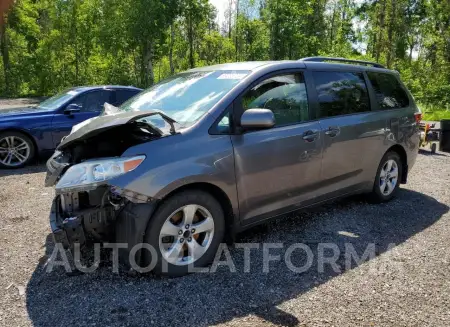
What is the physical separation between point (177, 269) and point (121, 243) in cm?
51

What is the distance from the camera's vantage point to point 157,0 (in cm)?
1827

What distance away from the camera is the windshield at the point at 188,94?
352cm

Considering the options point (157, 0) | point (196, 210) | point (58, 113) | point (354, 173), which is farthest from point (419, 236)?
point (157, 0)

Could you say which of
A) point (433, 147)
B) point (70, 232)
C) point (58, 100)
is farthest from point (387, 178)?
point (58, 100)

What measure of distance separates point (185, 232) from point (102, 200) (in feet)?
2.30

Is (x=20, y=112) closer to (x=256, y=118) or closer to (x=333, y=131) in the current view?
(x=256, y=118)

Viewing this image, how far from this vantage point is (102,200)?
3016mm

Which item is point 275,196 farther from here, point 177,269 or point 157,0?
point 157,0

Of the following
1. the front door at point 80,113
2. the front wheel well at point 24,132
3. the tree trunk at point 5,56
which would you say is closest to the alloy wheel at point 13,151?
the front wheel well at point 24,132

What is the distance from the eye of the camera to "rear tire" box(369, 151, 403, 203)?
5059 mm

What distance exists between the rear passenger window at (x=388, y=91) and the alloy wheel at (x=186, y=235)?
116 inches

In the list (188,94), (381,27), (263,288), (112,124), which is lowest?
(263,288)

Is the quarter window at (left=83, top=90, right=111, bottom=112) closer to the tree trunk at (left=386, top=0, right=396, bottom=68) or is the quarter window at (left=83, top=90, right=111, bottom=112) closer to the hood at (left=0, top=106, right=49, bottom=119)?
the hood at (left=0, top=106, right=49, bottom=119)

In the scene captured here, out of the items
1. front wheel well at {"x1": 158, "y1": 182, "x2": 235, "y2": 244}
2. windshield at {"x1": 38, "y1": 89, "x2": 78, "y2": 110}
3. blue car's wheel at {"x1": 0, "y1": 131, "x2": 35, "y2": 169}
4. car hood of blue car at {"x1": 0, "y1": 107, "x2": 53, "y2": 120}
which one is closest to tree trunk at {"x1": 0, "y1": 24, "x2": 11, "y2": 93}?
windshield at {"x1": 38, "y1": 89, "x2": 78, "y2": 110}
